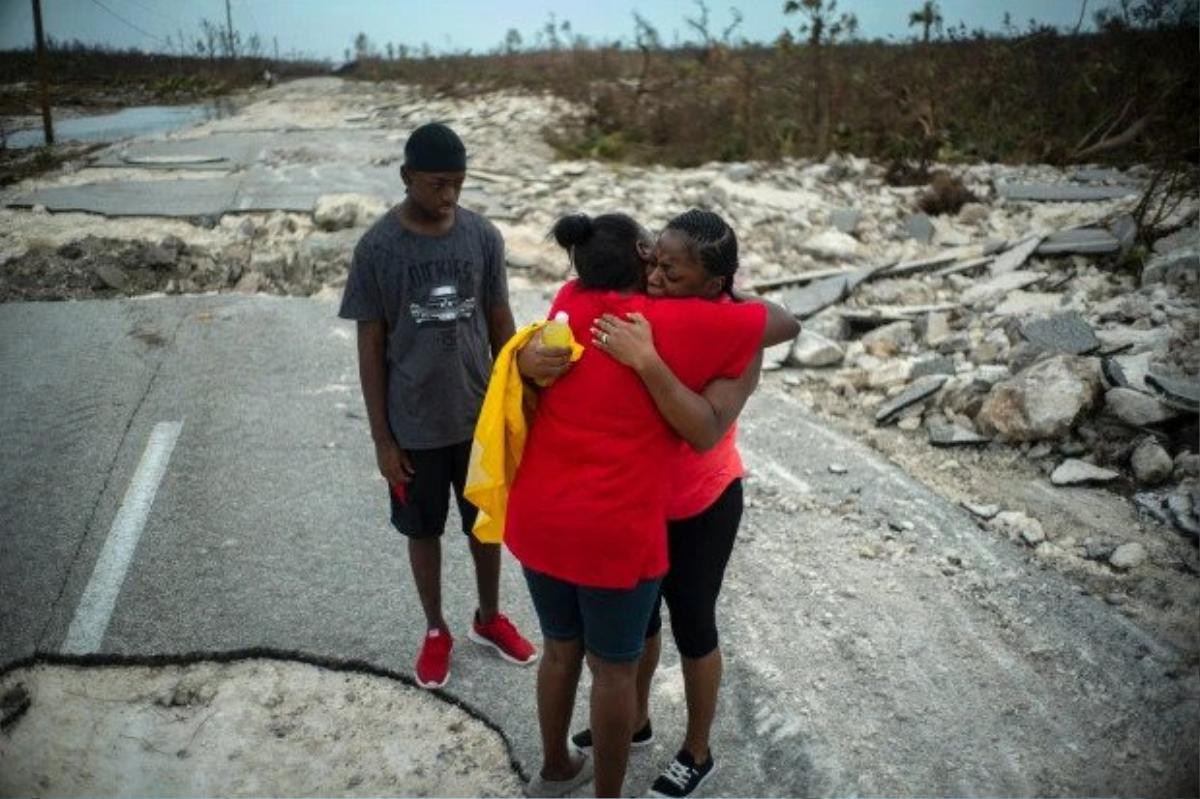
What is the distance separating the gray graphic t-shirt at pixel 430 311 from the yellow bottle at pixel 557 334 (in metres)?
0.89

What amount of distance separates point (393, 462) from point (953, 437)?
363 centimetres

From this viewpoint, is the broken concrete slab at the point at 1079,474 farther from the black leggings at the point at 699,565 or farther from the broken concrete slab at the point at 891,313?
the black leggings at the point at 699,565

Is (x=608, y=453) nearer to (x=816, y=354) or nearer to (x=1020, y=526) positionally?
(x=1020, y=526)

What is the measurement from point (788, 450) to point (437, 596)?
264cm

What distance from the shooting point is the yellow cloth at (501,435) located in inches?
78.5

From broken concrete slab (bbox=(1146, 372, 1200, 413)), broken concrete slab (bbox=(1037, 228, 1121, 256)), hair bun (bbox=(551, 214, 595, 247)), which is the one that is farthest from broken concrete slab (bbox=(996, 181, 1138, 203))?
hair bun (bbox=(551, 214, 595, 247))

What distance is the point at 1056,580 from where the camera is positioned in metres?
3.54

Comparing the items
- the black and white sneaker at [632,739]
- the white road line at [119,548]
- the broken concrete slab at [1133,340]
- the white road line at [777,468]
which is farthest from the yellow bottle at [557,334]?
the broken concrete slab at [1133,340]

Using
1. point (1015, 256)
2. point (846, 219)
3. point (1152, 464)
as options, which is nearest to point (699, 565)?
point (1152, 464)

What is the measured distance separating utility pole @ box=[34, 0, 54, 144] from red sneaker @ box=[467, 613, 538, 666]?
11.8 ft

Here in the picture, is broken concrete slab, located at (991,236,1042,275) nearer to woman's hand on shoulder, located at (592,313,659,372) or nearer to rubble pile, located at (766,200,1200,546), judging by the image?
rubble pile, located at (766,200,1200,546)

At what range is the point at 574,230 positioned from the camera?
1846 millimetres

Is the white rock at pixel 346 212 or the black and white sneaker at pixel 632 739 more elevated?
the white rock at pixel 346 212

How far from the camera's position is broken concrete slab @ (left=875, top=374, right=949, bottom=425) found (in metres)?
5.29
